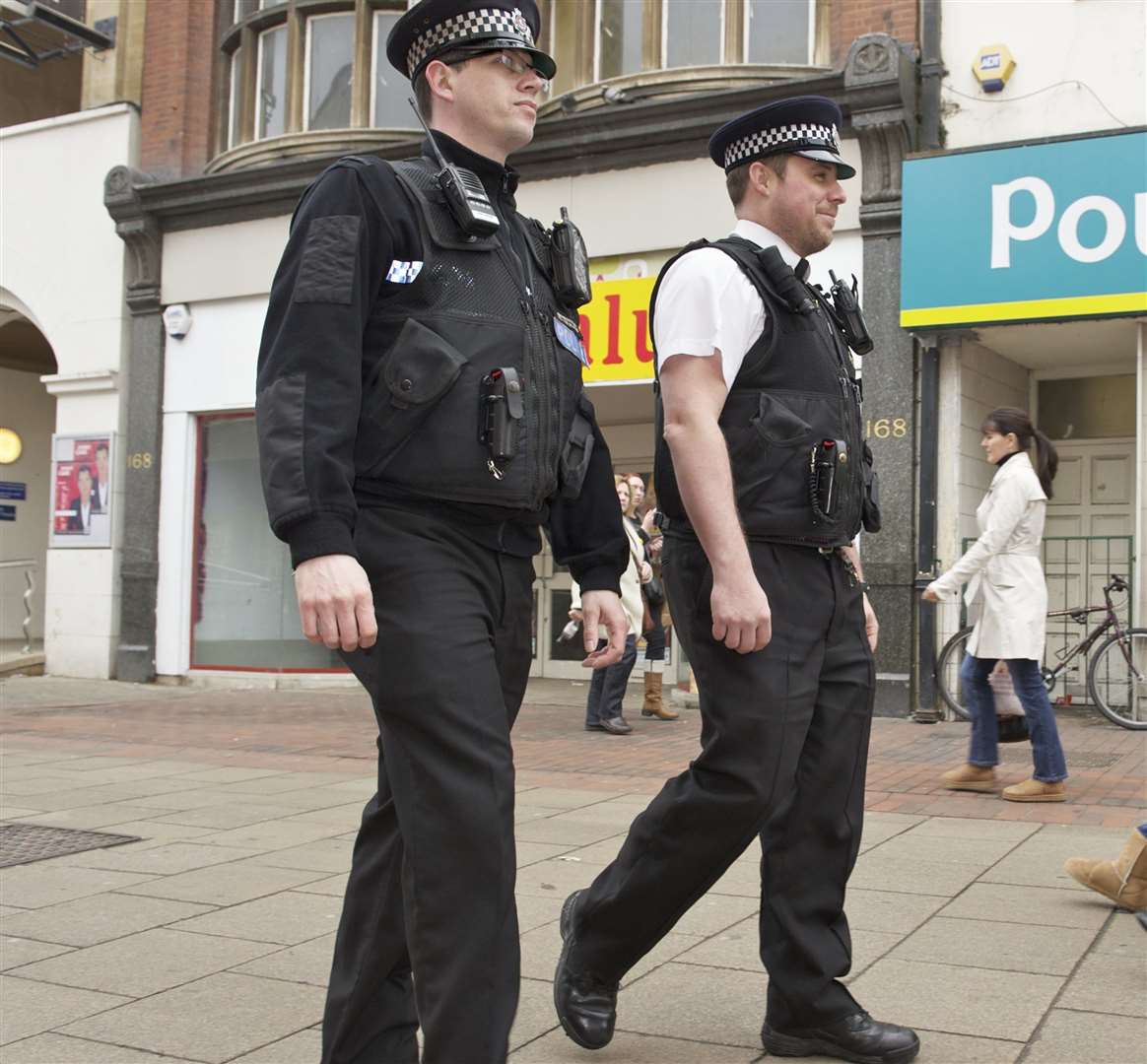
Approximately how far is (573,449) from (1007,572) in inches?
198

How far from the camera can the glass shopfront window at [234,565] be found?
48.6 ft

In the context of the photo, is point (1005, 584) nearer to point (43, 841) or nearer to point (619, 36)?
point (43, 841)

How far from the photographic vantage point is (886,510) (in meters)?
11.3

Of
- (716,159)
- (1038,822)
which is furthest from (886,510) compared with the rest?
(716,159)

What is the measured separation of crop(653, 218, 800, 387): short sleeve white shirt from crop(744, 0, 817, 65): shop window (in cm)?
986

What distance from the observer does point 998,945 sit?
4.17 metres

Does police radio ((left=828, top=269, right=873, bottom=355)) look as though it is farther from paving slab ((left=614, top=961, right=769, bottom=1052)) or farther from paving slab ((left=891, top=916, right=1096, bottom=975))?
paving slab ((left=891, top=916, right=1096, bottom=975))

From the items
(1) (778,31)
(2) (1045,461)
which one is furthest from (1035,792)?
(1) (778,31)

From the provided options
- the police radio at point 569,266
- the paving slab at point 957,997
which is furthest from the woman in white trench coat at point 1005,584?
the police radio at point 569,266

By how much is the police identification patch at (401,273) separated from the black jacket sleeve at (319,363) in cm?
2

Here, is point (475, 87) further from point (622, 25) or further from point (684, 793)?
point (622, 25)

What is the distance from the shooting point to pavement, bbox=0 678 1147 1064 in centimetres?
336

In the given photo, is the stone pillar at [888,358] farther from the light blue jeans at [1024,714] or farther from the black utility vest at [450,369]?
the black utility vest at [450,369]

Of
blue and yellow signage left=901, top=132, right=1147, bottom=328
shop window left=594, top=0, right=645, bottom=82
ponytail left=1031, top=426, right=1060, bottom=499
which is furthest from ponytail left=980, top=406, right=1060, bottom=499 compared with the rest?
shop window left=594, top=0, right=645, bottom=82
